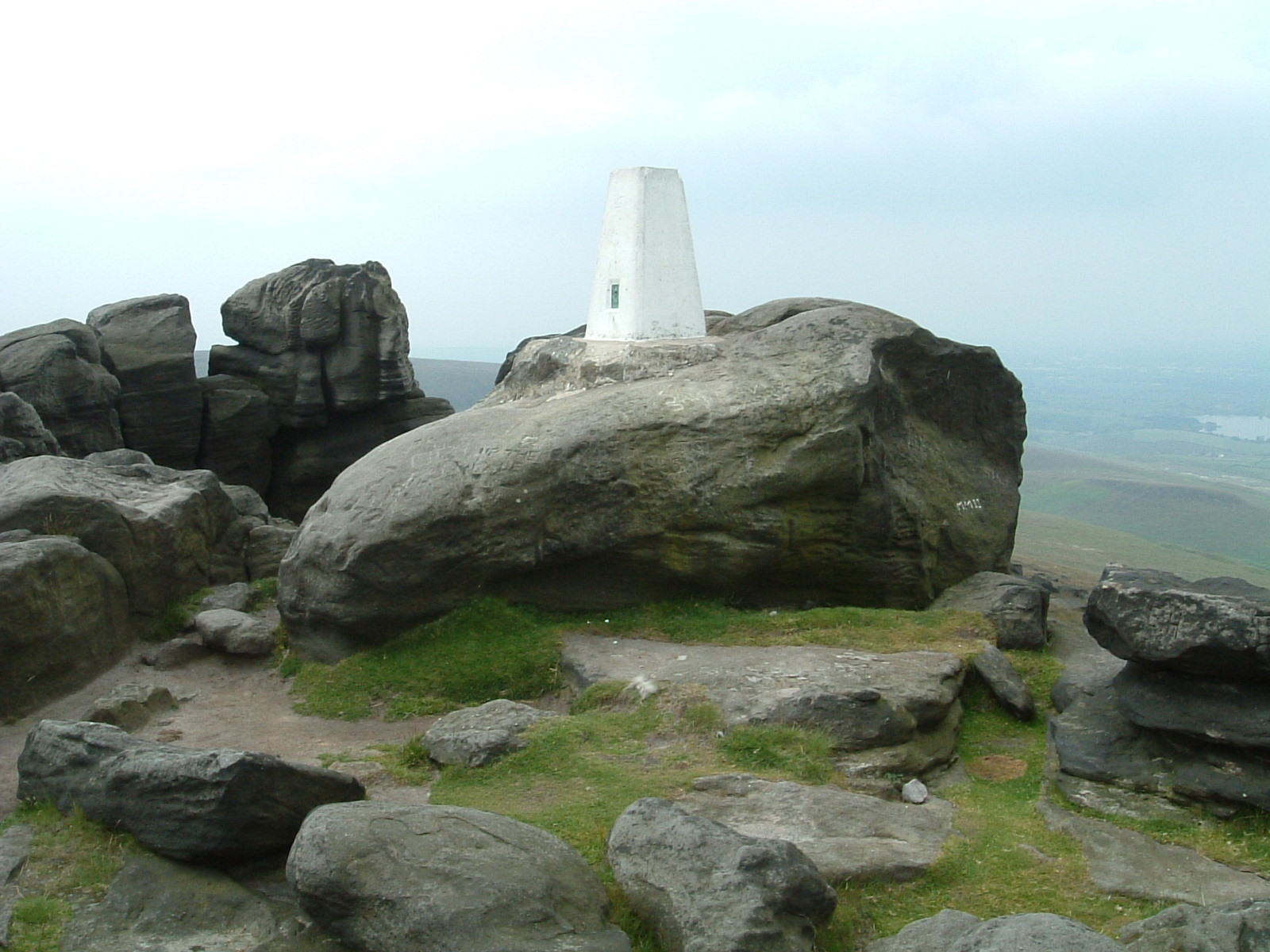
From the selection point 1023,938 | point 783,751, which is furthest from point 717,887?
point 783,751

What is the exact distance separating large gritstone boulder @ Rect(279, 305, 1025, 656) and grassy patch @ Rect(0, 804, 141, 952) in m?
6.63

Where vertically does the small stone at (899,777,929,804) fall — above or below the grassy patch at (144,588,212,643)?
above

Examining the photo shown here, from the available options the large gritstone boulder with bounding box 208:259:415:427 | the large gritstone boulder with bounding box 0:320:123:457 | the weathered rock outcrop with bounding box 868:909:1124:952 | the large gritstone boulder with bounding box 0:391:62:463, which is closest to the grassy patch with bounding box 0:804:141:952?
the weathered rock outcrop with bounding box 868:909:1124:952

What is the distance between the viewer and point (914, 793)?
36.7 feet

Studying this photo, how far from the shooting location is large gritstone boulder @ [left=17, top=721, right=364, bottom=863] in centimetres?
832

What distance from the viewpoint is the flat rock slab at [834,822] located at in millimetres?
9070

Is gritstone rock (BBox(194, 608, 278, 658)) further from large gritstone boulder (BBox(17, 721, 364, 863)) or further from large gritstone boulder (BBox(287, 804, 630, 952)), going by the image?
large gritstone boulder (BBox(287, 804, 630, 952))

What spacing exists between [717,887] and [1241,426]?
200 meters

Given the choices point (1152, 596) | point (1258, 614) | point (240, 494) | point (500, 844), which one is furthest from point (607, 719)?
point (240, 494)

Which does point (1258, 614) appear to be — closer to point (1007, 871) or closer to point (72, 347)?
point (1007, 871)

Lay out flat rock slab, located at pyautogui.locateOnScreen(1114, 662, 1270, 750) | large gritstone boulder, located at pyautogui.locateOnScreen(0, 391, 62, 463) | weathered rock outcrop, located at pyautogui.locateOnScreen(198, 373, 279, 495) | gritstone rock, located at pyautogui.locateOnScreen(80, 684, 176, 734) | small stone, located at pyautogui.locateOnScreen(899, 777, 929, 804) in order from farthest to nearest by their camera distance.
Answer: weathered rock outcrop, located at pyautogui.locateOnScreen(198, 373, 279, 495) → large gritstone boulder, located at pyautogui.locateOnScreen(0, 391, 62, 463) → gritstone rock, located at pyautogui.locateOnScreen(80, 684, 176, 734) → small stone, located at pyautogui.locateOnScreen(899, 777, 929, 804) → flat rock slab, located at pyautogui.locateOnScreen(1114, 662, 1270, 750)

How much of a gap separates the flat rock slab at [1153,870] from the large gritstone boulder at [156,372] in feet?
93.7

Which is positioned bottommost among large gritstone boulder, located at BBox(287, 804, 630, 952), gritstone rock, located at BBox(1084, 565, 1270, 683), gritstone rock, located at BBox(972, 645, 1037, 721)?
gritstone rock, located at BBox(972, 645, 1037, 721)

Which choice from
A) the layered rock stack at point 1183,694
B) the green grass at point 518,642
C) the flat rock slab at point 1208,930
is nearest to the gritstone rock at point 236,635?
the green grass at point 518,642
